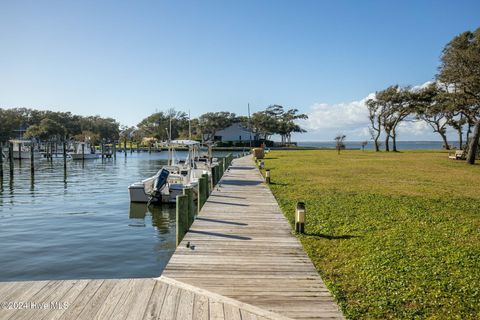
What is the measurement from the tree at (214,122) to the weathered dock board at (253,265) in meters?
86.6

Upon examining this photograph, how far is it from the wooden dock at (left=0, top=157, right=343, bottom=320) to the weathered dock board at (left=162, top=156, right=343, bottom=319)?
2 cm

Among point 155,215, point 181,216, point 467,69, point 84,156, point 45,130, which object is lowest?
point 155,215

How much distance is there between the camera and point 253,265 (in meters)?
7.84

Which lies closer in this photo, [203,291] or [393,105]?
[203,291]

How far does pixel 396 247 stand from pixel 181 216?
561 cm

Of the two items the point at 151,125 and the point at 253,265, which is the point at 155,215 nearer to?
the point at 253,265

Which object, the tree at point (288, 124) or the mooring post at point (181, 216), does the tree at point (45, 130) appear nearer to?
the tree at point (288, 124)

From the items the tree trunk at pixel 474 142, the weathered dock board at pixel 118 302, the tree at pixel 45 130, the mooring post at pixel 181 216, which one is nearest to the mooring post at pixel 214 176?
the mooring post at pixel 181 216

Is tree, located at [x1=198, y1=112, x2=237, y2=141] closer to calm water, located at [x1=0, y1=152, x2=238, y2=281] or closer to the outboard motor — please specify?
calm water, located at [x1=0, y1=152, x2=238, y2=281]

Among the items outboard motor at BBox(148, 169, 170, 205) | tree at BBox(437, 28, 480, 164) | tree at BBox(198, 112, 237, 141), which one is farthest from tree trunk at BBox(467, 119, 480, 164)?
tree at BBox(198, 112, 237, 141)

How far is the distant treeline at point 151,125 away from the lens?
314 ft

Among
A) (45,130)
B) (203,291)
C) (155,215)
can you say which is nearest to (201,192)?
(155,215)

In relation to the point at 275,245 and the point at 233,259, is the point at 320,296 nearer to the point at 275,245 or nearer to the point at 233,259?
the point at 233,259

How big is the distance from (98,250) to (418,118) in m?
59.6
